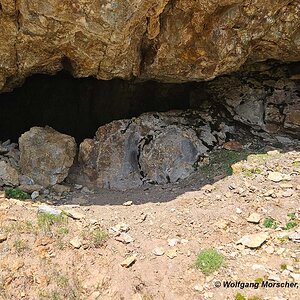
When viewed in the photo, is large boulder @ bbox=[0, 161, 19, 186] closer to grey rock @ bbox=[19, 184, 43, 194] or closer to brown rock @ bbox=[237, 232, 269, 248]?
grey rock @ bbox=[19, 184, 43, 194]

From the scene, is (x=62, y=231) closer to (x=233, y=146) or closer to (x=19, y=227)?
(x=19, y=227)

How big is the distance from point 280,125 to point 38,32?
6727 mm

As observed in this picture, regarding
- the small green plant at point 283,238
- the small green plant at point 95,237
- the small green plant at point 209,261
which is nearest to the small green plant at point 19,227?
the small green plant at point 95,237

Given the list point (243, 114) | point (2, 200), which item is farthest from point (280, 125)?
point (2, 200)

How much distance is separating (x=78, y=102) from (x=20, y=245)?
6.79 m

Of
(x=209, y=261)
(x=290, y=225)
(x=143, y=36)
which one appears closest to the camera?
(x=209, y=261)

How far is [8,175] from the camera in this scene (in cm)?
784

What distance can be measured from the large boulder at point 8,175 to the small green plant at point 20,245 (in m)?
2.20

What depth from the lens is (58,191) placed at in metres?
8.02

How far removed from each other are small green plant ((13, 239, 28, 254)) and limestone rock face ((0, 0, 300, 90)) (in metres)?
4.17

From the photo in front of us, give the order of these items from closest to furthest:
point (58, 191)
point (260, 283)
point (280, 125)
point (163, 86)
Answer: point (260, 283), point (58, 191), point (280, 125), point (163, 86)

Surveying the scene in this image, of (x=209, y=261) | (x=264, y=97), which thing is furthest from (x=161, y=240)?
(x=264, y=97)

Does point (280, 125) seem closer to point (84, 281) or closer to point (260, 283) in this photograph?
point (260, 283)

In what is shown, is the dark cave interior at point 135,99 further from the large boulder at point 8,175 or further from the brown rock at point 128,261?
the brown rock at point 128,261
